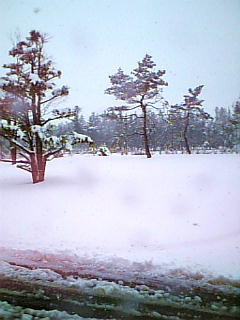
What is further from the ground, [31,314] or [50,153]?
[50,153]

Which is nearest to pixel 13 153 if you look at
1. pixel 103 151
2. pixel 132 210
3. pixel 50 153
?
pixel 50 153

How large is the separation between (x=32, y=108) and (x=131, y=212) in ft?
9.19

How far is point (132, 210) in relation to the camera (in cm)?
401

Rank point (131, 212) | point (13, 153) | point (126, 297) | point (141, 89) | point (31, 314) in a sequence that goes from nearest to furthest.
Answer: point (31, 314), point (126, 297), point (131, 212), point (13, 153), point (141, 89)

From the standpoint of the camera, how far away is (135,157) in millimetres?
6242

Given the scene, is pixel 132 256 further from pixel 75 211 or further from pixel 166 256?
pixel 75 211

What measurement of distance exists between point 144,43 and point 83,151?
225 centimetres

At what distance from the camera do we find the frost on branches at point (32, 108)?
5090 millimetres

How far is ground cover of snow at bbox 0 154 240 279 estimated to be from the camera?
3.00m

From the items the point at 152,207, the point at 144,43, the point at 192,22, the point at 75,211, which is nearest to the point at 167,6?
the point at 192,22

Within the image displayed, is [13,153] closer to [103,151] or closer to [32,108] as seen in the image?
[32,108]

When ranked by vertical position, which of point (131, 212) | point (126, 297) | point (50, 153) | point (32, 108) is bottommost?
point (126, 297)

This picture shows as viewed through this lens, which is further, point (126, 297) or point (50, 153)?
point (50, 153)

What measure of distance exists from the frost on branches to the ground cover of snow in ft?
1.73
